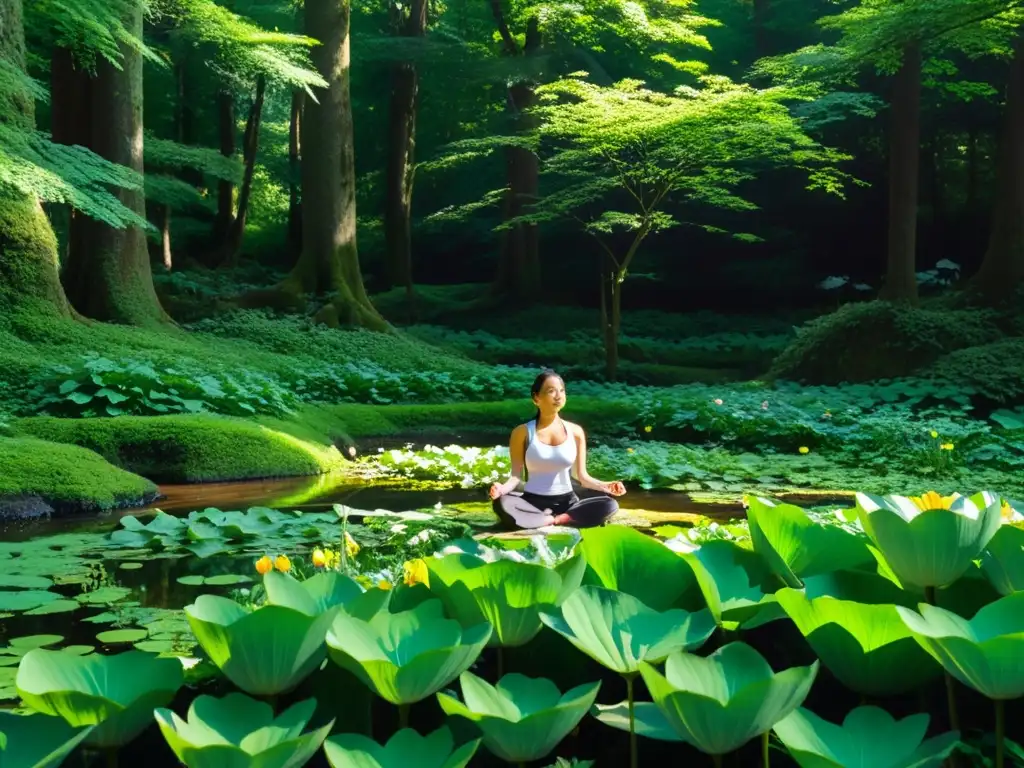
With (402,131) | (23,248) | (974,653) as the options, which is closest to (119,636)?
(974,653)

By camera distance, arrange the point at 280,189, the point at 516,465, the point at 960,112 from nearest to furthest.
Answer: the point at 516,465 < the point at 960,112 < the point at 280,189

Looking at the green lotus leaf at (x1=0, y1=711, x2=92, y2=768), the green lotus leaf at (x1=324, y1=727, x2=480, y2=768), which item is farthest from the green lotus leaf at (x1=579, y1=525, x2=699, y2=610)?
the green lotus leaf at (x1=0, y1=711, x2=92, y2=768)

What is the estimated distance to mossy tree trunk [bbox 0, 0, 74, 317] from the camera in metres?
10.3

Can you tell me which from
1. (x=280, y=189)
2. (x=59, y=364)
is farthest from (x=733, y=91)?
(x=280, y=189)

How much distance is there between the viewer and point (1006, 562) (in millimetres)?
1475

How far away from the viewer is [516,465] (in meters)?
5.27

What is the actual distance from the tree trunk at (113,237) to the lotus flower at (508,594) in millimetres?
12061

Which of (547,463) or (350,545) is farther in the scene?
(547,463)

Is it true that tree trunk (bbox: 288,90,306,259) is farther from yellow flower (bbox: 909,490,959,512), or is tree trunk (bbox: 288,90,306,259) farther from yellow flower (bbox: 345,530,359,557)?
yellow flower (bbox: 909,490,959,512)

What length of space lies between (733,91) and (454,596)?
1342 centimetres

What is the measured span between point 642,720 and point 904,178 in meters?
15.7

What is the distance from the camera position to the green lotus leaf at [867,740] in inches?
43.6

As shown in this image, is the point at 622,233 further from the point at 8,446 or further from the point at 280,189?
the point at 8,446

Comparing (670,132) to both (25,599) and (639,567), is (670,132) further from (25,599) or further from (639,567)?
(639,567)
